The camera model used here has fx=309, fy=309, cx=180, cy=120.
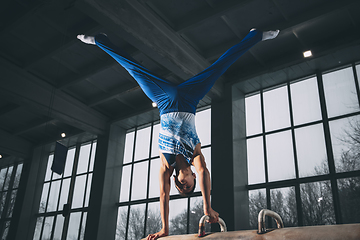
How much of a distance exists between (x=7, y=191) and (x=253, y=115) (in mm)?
8889

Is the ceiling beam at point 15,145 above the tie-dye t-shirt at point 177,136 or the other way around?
above

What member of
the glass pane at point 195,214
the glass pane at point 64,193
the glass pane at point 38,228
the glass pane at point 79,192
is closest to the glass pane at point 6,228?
the glass pane at point 38,228

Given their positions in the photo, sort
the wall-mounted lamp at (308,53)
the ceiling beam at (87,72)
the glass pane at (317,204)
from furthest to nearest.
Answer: the ceiling beam at (87,72) < the wall-mounted lamp at (308,53) < the glass pane at (317,204)

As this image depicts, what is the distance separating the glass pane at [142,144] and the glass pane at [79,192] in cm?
257

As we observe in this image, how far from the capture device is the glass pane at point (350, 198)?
253 inches

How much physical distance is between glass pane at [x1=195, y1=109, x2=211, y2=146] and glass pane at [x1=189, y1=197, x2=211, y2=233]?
5.66ft

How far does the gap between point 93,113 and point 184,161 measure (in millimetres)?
8984

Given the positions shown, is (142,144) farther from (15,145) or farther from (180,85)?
(180,85)

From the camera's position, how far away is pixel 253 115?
28.6ft

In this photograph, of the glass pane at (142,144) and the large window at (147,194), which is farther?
the glass pane at (142,144)

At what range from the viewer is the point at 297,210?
23.3 feet

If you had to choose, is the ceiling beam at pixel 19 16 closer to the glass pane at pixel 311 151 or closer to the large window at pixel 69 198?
the large window at pixel 69 198

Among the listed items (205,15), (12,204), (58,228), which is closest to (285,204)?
(205,15)

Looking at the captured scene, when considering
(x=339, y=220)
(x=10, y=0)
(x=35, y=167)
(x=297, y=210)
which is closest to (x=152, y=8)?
(x=10, y=0)
